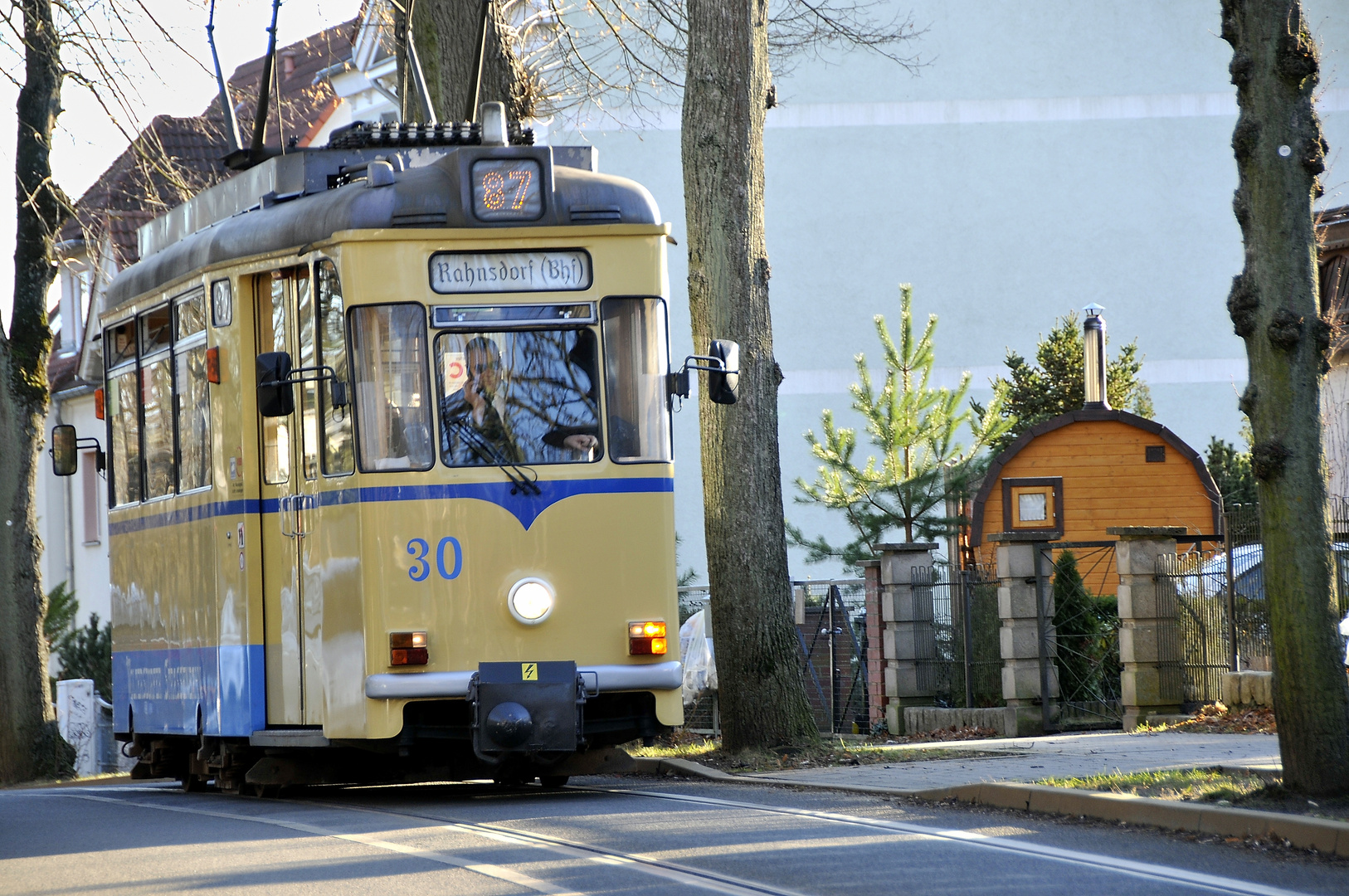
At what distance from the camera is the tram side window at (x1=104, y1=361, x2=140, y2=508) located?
43.7 ft

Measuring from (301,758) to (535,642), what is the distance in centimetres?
235

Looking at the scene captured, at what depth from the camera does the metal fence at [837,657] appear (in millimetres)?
19875

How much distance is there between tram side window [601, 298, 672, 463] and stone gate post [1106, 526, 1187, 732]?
7053 millimetres

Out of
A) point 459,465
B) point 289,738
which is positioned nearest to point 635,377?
point 459,465

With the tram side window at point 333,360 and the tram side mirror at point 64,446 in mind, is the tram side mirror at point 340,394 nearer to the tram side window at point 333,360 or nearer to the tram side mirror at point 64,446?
the tram side window at point 333,360

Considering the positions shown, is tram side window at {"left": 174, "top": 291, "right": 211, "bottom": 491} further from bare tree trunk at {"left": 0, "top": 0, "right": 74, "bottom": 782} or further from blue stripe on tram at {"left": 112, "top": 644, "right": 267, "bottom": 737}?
bare tree trunk at {"left": 0, "top": 0, "right": 74, "bottom": 782}

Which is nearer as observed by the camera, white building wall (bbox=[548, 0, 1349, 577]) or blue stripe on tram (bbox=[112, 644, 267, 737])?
blue stripe on tram (bbox=[112, 644, 267, 737])

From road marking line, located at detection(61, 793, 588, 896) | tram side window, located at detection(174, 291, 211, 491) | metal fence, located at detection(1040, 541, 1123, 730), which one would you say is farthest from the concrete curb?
metal fence, located at detection(1040, 541, 1123, 730)

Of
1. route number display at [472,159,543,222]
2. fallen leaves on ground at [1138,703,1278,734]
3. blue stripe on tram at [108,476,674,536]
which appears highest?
route number display at [472,159,543,222]

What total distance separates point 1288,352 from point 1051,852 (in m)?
2.79

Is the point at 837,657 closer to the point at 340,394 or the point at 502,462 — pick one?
the point at 502,462

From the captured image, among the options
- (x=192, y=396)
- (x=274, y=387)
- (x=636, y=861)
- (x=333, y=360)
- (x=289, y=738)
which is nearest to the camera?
(x=636, y=861)

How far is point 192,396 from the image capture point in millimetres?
12211

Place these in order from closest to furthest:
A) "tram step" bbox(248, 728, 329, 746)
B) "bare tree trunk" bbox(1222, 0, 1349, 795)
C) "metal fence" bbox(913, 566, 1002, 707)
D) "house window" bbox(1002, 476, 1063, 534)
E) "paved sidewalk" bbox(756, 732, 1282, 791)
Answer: "bare tree trunk" bbox(1222, 0, 1349, 795), "tram step" bbox(248, 728, 329, 746), "paved sidewalk" bbox(756, 732, 1282, 791), "metal fence" bbox(913, 566, 1002, 707), "house window" bbox(1002, 476, 1063, 534)
